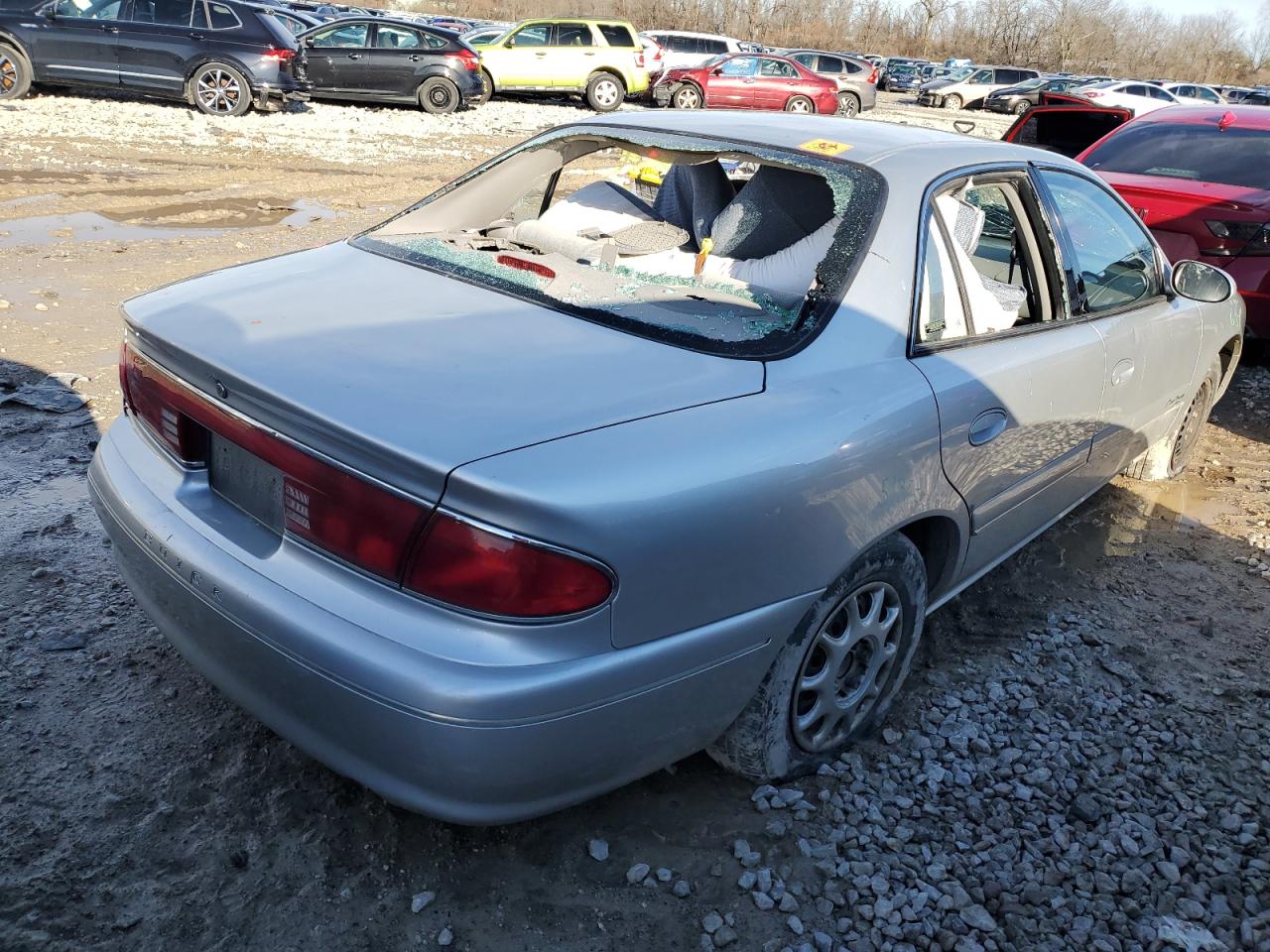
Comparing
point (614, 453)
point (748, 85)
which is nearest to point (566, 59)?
point (748, 85)

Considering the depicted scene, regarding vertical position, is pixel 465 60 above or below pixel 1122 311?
above

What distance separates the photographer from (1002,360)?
9.30 feet

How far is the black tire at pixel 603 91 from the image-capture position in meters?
22.0

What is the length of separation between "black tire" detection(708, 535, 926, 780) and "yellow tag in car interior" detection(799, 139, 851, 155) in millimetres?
1088

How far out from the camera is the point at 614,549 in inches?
74.0

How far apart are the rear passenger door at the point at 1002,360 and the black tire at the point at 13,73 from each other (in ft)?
49.0

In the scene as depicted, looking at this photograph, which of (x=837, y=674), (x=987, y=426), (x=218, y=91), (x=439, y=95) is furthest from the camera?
(x=439, y=95)

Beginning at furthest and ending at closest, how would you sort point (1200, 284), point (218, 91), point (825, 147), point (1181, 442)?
point (218, 91), point (1181, 442), point (1200, 284), point (825, 147)

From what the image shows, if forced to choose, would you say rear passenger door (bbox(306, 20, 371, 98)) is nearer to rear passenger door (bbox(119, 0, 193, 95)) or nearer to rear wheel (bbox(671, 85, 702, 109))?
rear passenger door (bbox(119, 0, 193, 95))

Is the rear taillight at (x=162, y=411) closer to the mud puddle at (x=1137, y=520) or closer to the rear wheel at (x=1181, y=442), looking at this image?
the mud puddle at (x=1137, y=520)

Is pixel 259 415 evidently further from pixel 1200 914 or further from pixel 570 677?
pixel 1200 914

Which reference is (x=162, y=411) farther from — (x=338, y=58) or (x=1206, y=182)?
Result: (x=338, y=58)

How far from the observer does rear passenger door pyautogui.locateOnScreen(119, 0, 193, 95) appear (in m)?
14.3

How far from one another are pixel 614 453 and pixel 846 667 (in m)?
1.11
